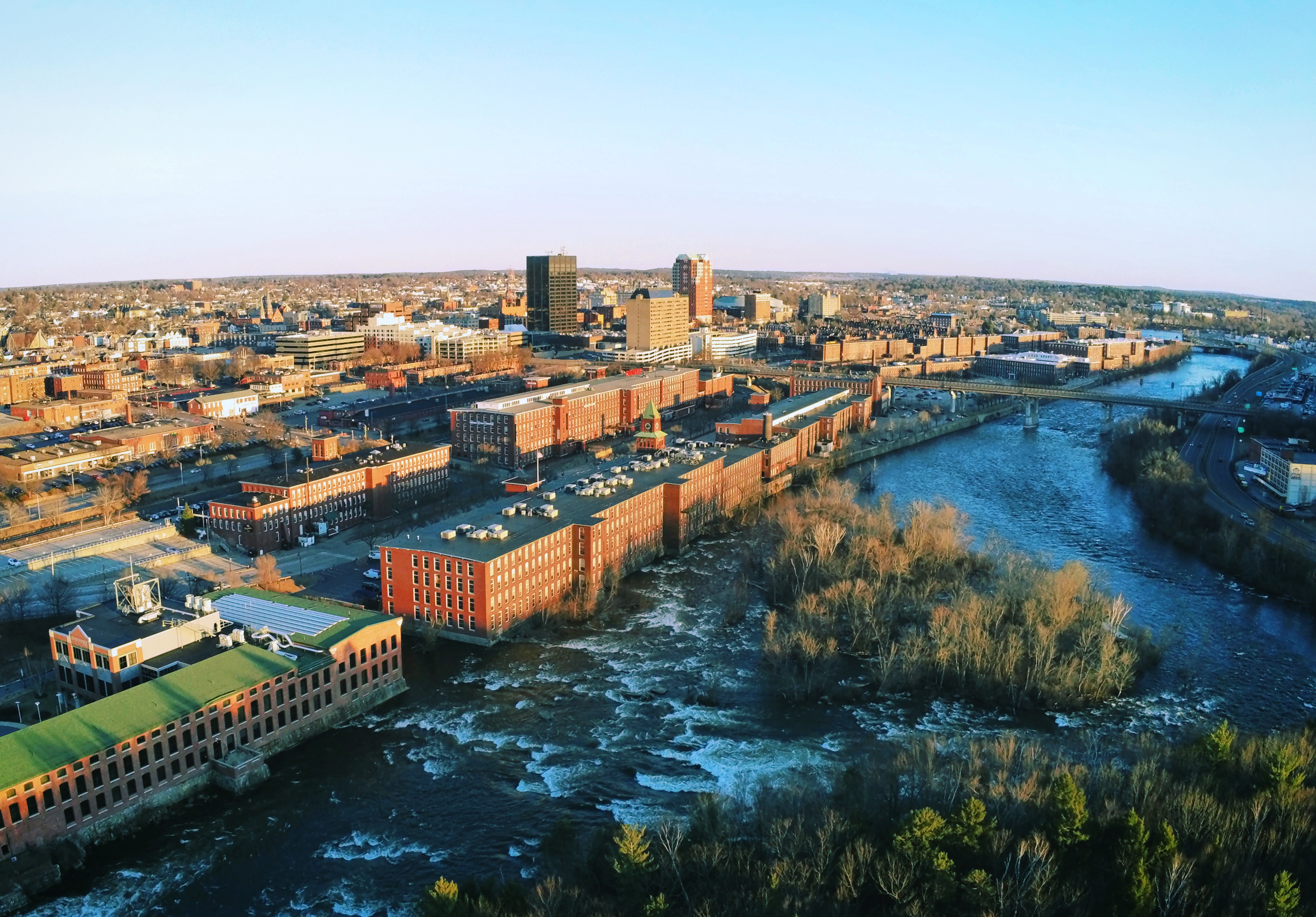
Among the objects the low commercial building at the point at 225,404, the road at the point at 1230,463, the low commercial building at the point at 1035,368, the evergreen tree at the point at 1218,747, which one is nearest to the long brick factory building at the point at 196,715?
the evergreen tree at the point at 1218,747

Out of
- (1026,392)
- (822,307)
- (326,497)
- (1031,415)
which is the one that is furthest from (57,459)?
(822,307)

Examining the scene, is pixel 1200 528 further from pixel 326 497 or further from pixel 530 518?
pixel 326 497

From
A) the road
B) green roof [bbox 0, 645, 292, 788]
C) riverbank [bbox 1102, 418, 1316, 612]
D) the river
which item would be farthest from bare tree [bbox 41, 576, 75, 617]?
the road

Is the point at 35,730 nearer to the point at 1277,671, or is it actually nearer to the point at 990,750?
the point at 990,750

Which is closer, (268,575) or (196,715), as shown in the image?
(196,715)

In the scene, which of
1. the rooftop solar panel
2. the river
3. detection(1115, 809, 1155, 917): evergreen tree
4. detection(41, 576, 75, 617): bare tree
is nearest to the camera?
detection(1115, 809, 1155, 917): evergreen tree

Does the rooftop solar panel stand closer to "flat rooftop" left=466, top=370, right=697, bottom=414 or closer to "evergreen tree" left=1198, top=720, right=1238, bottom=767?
"evergreen tree" left=1198, top=720, right=1238, bottom=767

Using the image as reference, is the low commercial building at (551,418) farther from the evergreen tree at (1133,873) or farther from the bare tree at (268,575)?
the evergreen tree at (1133,873)
